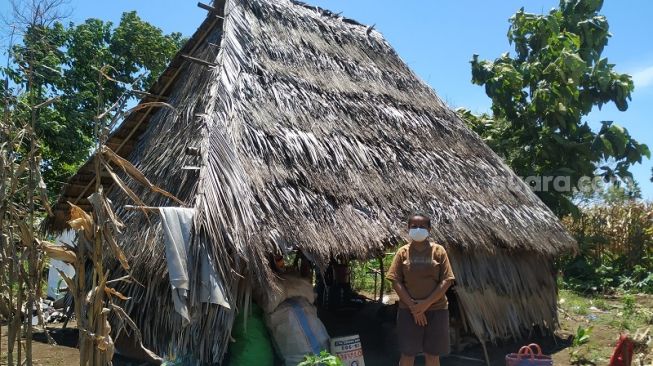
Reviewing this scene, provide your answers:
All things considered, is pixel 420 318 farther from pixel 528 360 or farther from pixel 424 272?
pixel 528 360

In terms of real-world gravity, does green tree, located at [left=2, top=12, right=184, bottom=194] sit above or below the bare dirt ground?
above

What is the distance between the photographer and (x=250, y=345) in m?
4.99

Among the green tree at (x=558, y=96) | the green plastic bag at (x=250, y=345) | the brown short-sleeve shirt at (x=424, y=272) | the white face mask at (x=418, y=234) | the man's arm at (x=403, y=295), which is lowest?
the green plastic bag at (x=250, y=345)

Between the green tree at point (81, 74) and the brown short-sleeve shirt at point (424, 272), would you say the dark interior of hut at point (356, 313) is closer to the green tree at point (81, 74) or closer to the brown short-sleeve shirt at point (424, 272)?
the brown short-sleeve shirt at point (424, 272)

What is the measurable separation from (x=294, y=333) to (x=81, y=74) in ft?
34.0

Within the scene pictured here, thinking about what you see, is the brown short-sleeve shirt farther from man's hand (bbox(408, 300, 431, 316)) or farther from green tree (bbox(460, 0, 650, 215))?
green tree (bbox(460, 0, 650, 215))

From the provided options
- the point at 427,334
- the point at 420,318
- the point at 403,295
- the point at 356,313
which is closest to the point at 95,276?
the point at 403,295

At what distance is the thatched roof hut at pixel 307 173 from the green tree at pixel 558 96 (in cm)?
481

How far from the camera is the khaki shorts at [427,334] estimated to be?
512 centimetres

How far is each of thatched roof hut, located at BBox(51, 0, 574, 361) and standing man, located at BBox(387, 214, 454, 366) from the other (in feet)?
1.63

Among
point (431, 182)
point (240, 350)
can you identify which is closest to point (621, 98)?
point (431, 182)

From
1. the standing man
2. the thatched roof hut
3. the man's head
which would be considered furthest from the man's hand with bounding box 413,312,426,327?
the thatched roof hut

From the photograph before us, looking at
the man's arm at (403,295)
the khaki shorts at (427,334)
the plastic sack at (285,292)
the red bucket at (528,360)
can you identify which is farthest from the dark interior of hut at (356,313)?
the red bucket at (528,360)

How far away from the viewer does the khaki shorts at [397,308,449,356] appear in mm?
5125
